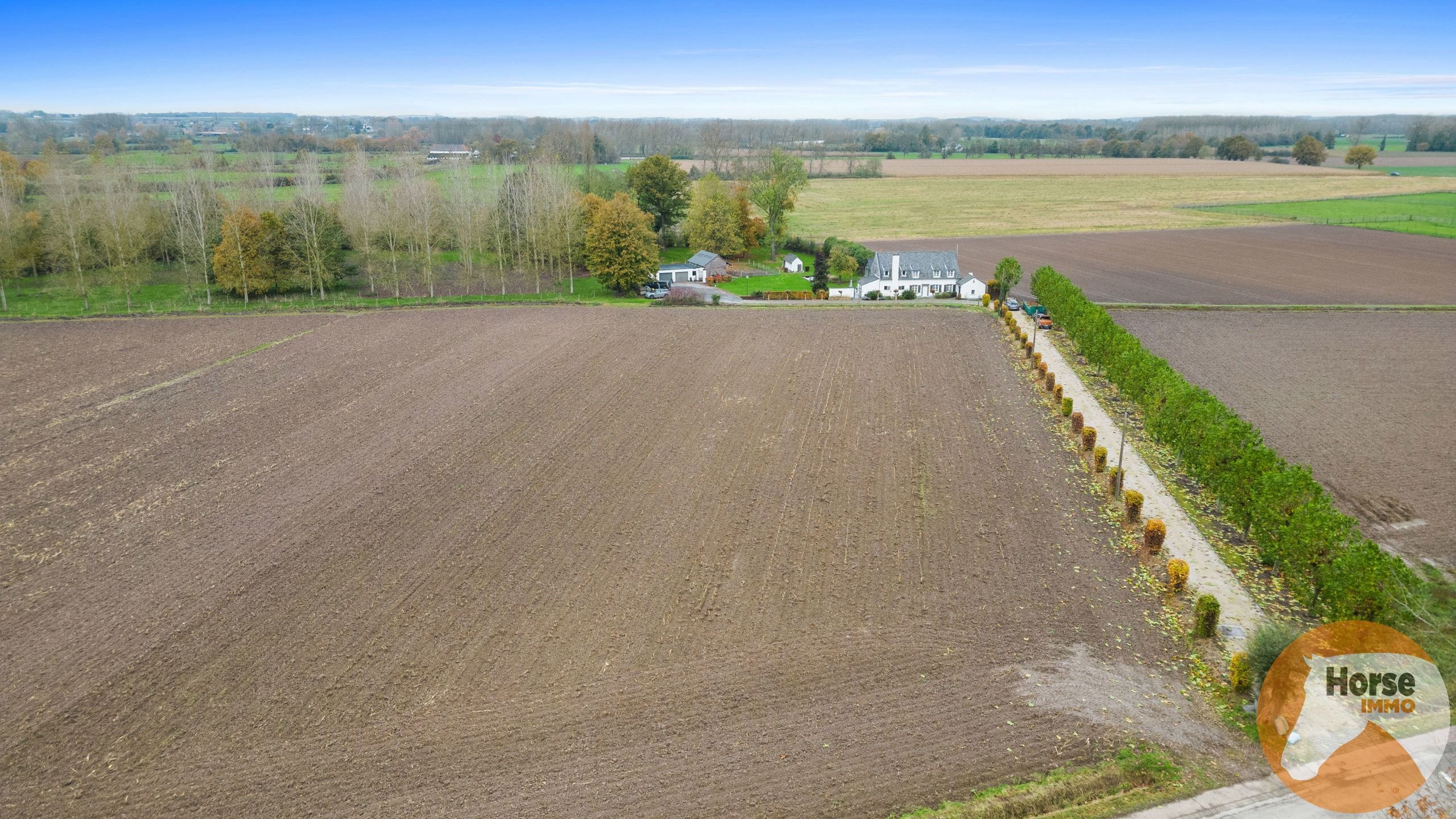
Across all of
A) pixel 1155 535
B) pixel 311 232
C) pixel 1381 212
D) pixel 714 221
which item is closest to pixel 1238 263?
pixel 714 221

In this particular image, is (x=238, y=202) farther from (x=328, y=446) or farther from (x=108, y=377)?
(x=328, y=446)

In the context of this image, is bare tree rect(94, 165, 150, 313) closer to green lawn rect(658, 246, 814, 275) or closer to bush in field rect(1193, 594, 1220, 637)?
green lawn rect(658, 246, 814, 275)

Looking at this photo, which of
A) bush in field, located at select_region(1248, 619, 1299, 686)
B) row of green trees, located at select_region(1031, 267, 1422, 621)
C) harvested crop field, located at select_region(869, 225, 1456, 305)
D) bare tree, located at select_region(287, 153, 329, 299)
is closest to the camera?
bush in field, located at select_region(1248, 619, 1299, 686)

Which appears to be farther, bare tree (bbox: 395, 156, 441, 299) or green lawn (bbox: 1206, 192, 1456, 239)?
green lawn (bbox: 1206, 192, 1456, 239)

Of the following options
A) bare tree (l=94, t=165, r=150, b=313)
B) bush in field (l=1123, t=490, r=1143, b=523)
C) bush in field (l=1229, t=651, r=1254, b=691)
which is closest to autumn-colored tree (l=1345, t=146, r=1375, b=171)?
bush in field (l=1123, t=490, r=1143, b=523)

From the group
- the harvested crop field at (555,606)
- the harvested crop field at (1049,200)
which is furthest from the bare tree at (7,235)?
Result: the harvested crop field at (1049,200)

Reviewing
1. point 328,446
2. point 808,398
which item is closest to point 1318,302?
point 808,398

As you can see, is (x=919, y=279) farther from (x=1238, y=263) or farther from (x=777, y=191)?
(x=1238, y=263)

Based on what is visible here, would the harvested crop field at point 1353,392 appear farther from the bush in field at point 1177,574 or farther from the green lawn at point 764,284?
the green lawn at point 764,284
